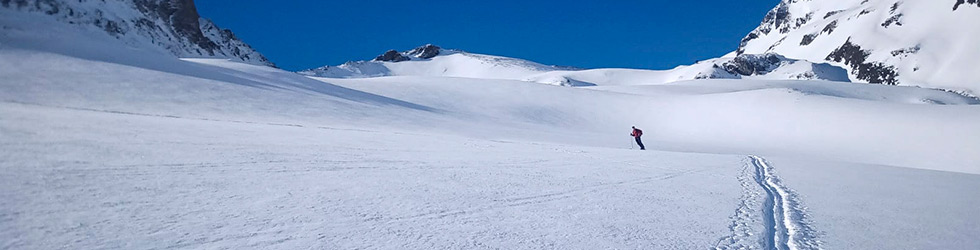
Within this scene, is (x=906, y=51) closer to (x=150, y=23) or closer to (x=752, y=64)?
(x=752, y=64)

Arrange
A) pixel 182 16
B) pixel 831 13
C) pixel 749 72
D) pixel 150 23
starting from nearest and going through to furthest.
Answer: pixel 150 23
pixel 749 72
pixel 182 16
pixel 831 13

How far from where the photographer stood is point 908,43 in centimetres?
12319

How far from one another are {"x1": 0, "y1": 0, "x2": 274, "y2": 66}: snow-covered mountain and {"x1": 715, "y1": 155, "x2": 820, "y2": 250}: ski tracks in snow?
A: 206ft

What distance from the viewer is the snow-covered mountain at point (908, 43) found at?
110 m

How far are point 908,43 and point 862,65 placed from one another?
12.4 meters

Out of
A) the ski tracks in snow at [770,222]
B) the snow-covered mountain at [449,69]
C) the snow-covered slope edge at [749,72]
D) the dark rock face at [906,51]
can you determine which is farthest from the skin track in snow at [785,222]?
the snow-covered mountain at [449,69]

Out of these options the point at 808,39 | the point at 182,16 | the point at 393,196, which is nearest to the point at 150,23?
the point at 182,16

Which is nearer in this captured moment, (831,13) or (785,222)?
(785,222)

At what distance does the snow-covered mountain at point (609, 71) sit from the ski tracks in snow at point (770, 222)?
10910cm

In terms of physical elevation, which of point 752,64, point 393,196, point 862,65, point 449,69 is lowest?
point 393,196

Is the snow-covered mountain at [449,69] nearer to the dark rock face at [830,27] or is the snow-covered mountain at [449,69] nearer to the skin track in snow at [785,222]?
the dark rock face at [830,27]

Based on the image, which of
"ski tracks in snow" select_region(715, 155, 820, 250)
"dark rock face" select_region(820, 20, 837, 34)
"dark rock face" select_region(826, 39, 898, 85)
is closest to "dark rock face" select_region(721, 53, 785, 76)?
"dark rock face" select_region(826, 39, 898, 85)

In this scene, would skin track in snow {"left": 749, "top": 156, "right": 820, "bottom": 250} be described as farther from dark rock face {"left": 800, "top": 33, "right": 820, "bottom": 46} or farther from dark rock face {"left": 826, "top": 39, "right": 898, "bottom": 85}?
dark rock face {"left": 800, "top": 33, "right": 820, "bottom": 46}

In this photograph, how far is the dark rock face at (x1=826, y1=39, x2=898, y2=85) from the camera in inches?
4658
